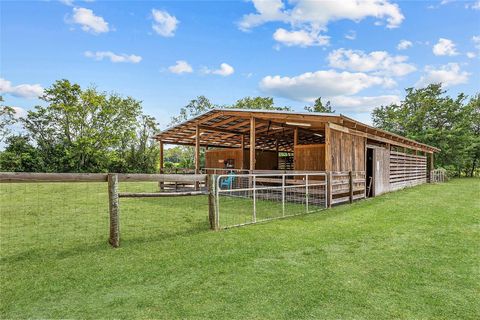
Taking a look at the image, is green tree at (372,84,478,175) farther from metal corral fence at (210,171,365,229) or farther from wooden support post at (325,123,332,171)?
wooden support post at (325,123,332,171)

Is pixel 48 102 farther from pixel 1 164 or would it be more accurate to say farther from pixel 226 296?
pixel 226 296

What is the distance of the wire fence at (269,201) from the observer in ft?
20.9

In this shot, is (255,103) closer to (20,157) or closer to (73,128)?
(73,128)

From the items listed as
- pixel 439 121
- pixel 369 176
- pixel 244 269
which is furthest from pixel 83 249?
pixel 439 121

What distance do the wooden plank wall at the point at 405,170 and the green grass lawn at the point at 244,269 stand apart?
7671 mm

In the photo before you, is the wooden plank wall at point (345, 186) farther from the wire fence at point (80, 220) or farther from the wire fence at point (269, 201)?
the wire fence at point (80, 220)

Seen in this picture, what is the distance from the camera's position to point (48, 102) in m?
22.2

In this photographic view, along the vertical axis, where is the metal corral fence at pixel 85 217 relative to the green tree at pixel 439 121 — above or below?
below

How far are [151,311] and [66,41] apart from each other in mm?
16332

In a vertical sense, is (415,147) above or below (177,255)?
above

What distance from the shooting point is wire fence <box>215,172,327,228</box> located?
638cm

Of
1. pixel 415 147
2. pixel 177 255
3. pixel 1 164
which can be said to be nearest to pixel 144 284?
pixel 177 255

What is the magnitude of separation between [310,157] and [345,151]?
141cm

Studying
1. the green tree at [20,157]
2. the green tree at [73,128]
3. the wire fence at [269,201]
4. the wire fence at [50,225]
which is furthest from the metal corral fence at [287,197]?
the green tree at [20,157]
